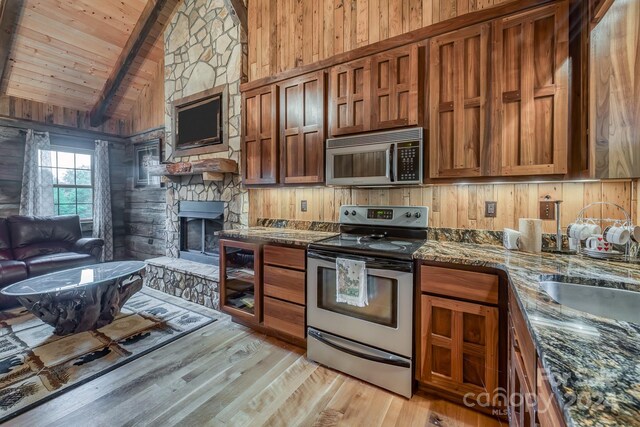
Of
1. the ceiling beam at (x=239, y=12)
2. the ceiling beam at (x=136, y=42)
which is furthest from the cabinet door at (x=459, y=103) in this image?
the ceiling beam at (x=136, y=42)

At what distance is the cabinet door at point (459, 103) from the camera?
196cm

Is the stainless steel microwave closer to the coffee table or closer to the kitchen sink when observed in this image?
the kitchen sink

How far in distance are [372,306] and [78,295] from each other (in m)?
2.61

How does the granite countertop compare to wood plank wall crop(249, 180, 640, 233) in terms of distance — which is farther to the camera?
the granite countertop

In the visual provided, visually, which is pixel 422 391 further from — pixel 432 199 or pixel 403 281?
pixel 432 199

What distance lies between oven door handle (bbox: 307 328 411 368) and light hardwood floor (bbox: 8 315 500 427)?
0.69 feet

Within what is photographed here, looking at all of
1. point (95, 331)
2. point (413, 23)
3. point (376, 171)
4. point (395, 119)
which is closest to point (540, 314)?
point (376, 171)

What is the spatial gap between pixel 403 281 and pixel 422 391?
792mm

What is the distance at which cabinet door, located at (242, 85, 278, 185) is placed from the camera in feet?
9.75

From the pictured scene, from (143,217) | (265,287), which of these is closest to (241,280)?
(265,287)

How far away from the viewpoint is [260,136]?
10.1 ft

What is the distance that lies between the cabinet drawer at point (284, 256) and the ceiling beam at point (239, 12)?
9.07 feet

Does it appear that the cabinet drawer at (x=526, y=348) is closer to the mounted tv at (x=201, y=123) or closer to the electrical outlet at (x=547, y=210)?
the electrical outlet at (x=547, y=210)

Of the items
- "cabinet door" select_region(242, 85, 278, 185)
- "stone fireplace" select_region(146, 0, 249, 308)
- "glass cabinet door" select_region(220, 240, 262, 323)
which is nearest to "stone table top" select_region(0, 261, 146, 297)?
"stone fireplace" select_region(146, 0, 249, 308)
